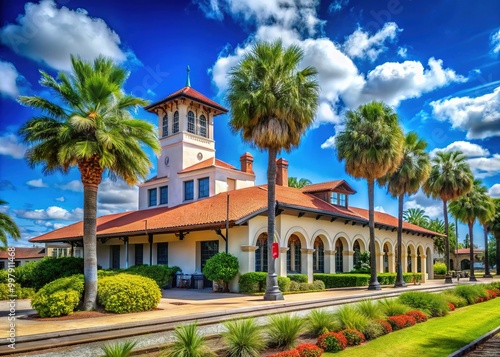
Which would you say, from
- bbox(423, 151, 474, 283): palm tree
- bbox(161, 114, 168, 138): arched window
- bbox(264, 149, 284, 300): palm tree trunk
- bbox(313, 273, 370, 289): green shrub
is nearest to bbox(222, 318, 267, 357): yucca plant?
bbox(264, 149, 284, 300): palm tree trunk

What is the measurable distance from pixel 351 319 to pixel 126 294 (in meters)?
8.32

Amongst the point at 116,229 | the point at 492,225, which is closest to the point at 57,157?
the point at 116,229

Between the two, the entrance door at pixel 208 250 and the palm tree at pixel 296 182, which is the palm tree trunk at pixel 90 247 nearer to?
the entrance door at pixel 208 250

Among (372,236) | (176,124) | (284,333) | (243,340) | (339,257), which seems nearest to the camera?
(243,340)

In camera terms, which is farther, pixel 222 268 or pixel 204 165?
pixel 204 165

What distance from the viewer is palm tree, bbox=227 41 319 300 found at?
2078cm

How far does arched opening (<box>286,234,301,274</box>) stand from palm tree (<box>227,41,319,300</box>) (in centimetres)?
833

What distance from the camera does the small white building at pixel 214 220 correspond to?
2577 centimetres

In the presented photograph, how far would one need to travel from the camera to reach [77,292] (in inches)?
615

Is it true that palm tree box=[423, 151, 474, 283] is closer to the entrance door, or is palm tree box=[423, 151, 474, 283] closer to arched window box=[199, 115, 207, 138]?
arched window box=[199, 115, 207, 138]

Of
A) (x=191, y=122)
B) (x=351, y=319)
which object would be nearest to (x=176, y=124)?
(x=191, y=122)

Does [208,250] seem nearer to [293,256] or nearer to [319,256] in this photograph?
[293,256]

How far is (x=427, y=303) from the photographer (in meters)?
16.4

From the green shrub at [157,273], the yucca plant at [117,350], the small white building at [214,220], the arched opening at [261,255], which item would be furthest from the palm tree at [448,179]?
the yucca plant at [117,350]
